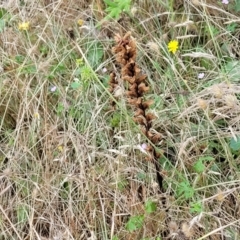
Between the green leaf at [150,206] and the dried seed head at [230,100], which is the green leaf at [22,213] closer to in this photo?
the green leaf at [150,206]

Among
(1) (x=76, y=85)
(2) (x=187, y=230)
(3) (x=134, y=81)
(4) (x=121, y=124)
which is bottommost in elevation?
(2) (x=187, y=230)

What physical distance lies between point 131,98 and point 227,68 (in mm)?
460

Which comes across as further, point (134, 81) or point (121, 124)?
point (121, 124)

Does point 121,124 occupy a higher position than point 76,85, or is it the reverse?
point 76,85

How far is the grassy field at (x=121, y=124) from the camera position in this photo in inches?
66.3

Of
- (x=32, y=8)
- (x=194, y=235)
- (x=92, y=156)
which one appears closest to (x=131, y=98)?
(x=92, y=156)

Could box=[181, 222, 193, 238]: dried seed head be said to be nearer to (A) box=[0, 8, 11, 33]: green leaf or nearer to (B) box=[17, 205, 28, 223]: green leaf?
(B) box=[17, 205, 28, 223]: green leaf

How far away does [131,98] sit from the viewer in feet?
5.35


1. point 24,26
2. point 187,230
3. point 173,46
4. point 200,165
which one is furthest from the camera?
point 24,26

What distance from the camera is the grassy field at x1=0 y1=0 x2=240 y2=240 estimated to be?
168 cm

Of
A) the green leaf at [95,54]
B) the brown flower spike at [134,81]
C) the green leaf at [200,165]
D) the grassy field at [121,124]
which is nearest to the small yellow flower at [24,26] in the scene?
the grassy field at [121,124]

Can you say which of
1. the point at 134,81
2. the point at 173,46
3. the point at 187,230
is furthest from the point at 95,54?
the point at 187,230

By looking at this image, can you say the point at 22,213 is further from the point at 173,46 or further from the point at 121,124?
the point at 173,46

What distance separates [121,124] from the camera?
191 cm
